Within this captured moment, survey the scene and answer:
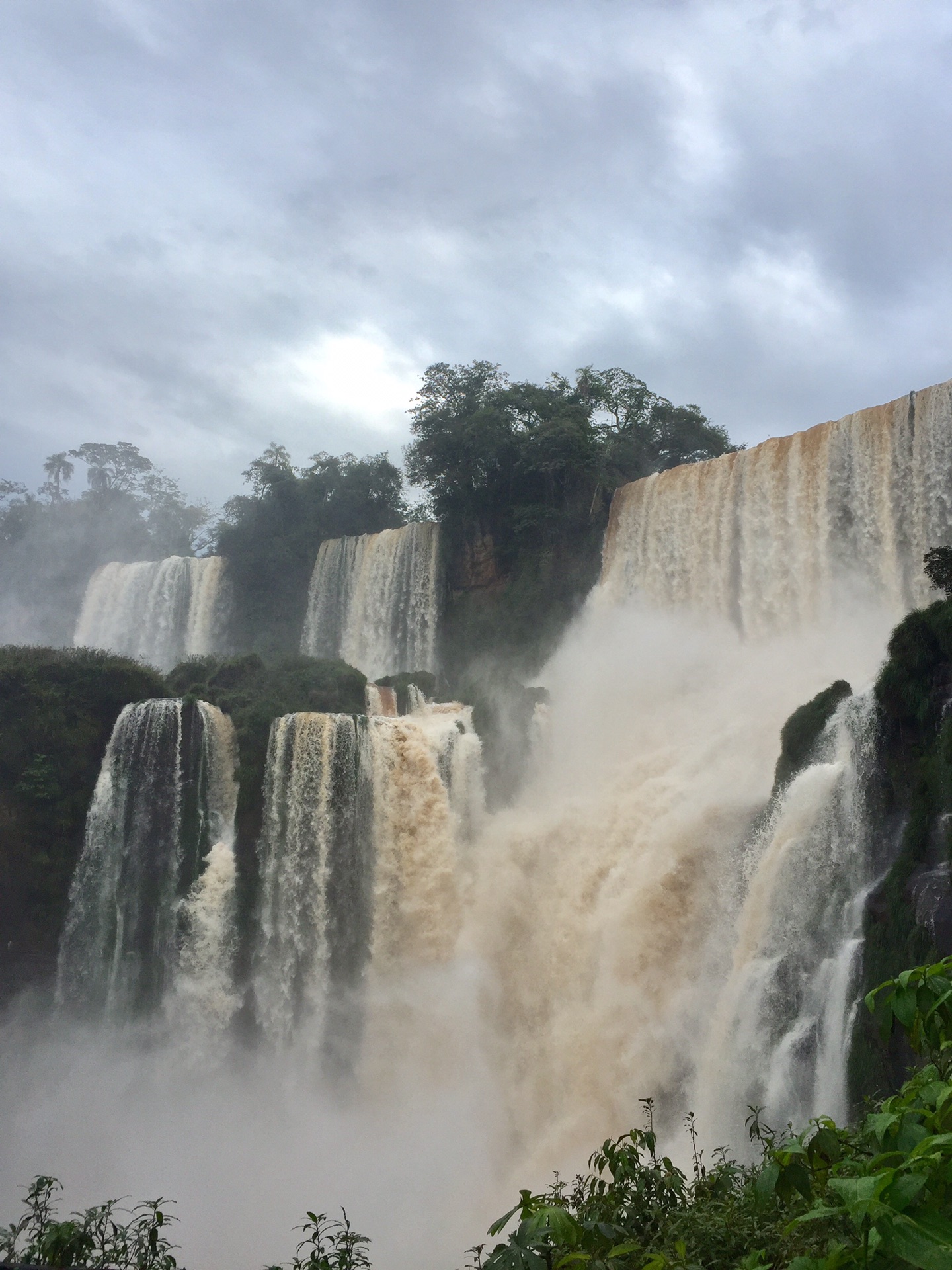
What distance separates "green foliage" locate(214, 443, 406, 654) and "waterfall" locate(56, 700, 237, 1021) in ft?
43.7

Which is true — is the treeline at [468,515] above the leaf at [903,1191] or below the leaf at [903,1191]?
above

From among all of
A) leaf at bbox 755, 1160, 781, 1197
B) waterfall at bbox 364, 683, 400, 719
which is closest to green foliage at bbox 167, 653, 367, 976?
waterfall at bbox 364, 683, 400, 719

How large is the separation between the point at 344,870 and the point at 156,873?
354cm

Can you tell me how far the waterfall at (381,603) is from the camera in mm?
29203

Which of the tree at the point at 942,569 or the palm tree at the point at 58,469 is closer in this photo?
the tree at the point at 942,569

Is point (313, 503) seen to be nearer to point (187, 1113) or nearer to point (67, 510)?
point (67, 510)

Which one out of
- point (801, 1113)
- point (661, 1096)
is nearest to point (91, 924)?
point (661, 1096)

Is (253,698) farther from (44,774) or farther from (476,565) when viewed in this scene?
(476,565)

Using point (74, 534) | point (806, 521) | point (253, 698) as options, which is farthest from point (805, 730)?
point (74, 534)

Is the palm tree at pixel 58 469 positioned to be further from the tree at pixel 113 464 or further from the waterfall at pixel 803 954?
the waterfall at pixel 803 954

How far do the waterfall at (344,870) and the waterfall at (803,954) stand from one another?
689cm

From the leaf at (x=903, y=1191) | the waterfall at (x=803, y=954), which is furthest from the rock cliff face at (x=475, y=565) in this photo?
the leaf at (x=903, y=1191)

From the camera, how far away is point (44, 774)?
1852 centimetres

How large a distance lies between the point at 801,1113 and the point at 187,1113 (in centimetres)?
1064
